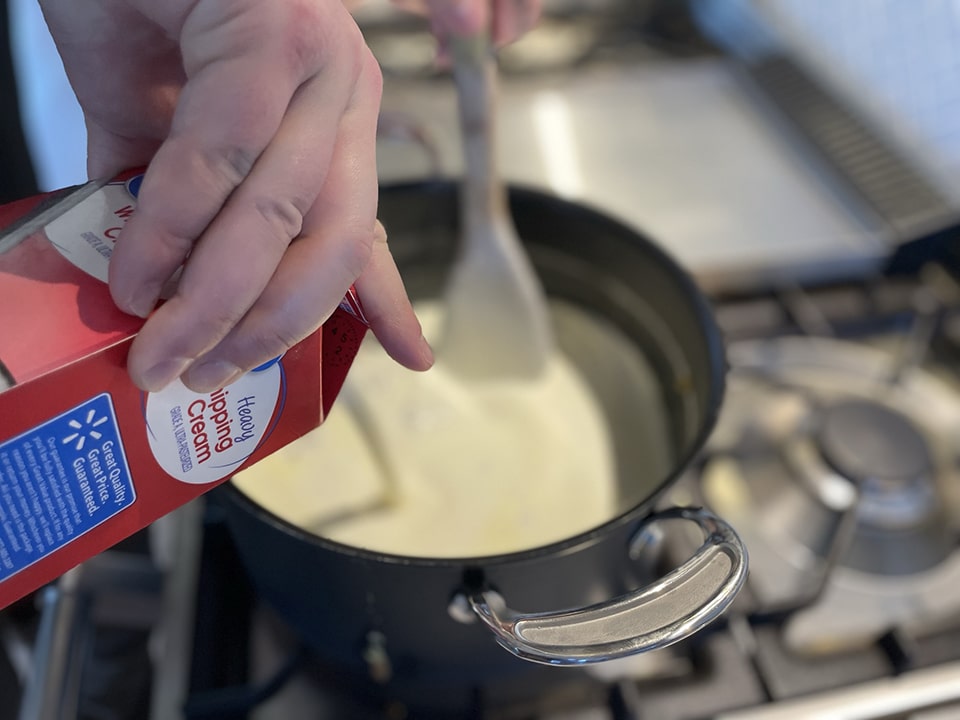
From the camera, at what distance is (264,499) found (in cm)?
59

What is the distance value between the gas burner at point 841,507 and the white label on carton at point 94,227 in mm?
478

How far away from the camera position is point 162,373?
275mm

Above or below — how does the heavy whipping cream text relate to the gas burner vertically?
above

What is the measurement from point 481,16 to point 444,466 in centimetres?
35

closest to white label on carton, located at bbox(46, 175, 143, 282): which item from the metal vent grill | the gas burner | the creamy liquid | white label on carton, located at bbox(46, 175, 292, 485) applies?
white label on carton, located at bbox(46, 175, 292, 485)

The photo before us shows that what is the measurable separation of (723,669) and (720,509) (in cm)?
13

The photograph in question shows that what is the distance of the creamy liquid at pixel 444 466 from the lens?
59 centimetres

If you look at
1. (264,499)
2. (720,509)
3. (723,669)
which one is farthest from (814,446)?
(264,499)

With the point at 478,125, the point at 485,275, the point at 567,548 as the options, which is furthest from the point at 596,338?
the point at 567,548

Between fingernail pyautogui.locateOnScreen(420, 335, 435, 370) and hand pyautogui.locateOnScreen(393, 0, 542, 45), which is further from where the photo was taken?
hand pyautogui.locateOnScreen(393, 0, 542, 45)

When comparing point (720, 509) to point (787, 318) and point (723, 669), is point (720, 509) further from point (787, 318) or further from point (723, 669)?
point (787, 318)

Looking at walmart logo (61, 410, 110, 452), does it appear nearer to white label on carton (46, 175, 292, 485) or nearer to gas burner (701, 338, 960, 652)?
white label on carton (46, 175, 292, 485)

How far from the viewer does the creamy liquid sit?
1.95ft

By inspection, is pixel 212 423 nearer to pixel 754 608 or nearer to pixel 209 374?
pixel 209 374
